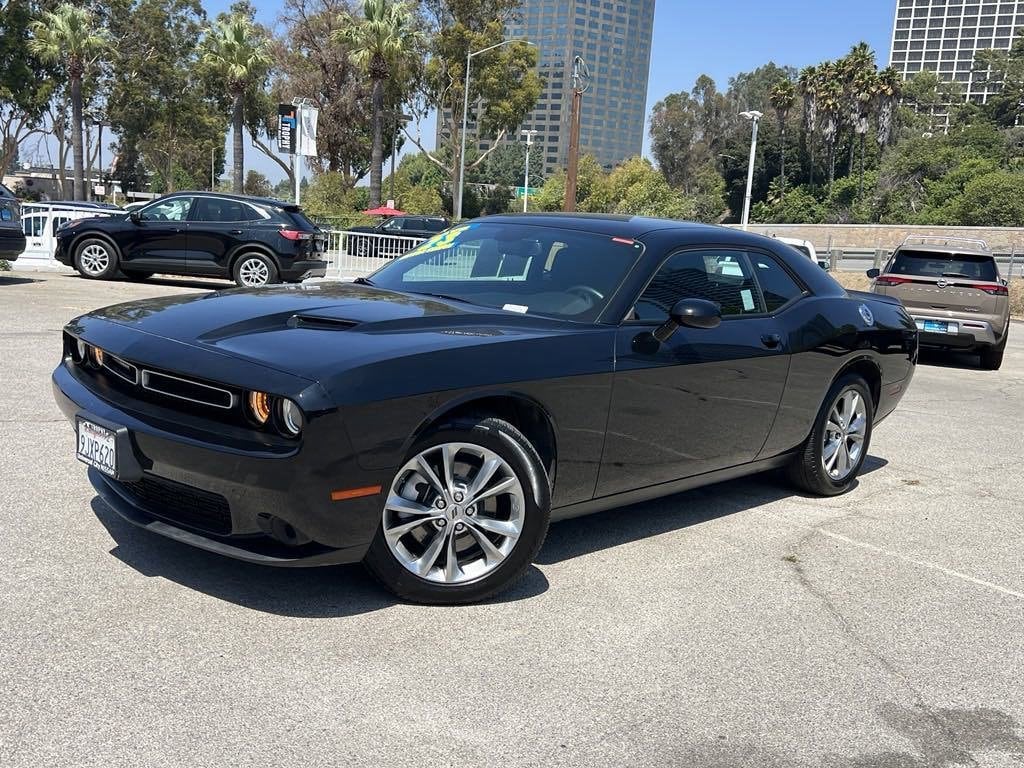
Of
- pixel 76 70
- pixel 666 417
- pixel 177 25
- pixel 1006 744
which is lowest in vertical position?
pixel 1006 744

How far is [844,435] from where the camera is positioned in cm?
605

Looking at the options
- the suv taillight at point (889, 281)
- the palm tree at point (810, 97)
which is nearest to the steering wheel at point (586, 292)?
the suv taillight at point (889, 281)

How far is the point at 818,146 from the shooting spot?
75875 mm

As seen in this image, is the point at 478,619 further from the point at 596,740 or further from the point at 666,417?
the point at 666,417

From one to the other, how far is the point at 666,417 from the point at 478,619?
4.48ft

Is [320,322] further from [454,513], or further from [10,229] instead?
[10,229]

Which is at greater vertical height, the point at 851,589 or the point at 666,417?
the point at 666,417

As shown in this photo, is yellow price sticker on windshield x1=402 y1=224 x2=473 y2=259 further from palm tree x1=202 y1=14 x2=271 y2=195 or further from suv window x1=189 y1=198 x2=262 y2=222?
palm tree x1=202 y1=14 x2=271 y2=195

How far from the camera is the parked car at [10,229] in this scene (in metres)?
13.6

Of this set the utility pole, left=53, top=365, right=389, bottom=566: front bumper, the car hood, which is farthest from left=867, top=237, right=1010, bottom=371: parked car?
the utility pole

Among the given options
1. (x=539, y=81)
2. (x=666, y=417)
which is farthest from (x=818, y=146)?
(x=666, y=417)

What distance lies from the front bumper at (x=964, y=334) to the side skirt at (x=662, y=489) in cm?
867

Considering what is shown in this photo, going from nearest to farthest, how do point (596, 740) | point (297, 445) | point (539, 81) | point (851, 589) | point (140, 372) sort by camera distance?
1. point (596, 740)
2. point (297, 445)
3. point (140, 372)
4. point (851, 589)
5. point (539, 81)

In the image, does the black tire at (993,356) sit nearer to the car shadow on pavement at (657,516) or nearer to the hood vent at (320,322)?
the car shadow on pavement at (657,516)
